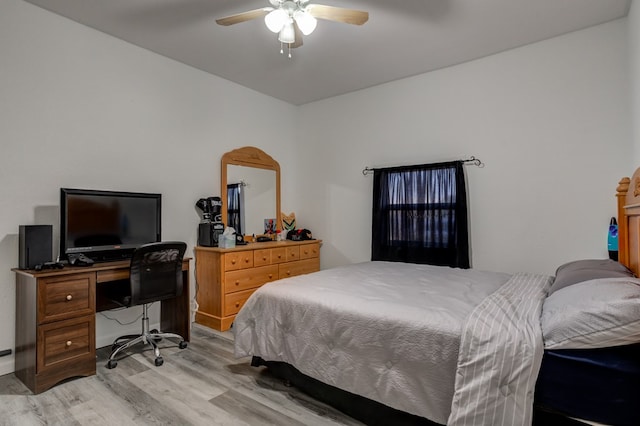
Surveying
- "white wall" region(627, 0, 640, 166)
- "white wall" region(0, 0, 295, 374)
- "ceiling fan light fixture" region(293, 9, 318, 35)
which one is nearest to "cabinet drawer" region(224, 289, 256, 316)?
"white wall" region(0, 0, 295, 374)

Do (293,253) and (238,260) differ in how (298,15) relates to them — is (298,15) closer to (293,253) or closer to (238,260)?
(238,260)

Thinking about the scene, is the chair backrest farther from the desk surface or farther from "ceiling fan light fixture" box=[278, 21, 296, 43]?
"ceiling fan light fixture" box=[278, 21, 296, 43]

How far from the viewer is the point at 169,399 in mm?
2207

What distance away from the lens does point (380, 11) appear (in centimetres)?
272

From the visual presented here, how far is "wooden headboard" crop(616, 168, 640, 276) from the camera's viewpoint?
2004 mm

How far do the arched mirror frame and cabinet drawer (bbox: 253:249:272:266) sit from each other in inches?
23.9

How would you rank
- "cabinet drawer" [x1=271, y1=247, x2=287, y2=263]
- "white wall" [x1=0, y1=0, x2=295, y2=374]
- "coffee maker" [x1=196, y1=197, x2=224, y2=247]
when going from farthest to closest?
"cabinet drawer" [x1=271, y1=247, x2=287, y2=263], "coffee maker" [x1=196, y1=197, x2=224, y2=247], "white wall" [x1=0, y1=0, x2=295, y2=374]

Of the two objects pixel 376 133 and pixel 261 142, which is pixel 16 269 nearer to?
pixel 261 142

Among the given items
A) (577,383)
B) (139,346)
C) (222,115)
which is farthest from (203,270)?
(577,383)

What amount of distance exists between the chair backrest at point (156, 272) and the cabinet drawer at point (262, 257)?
3.05ft

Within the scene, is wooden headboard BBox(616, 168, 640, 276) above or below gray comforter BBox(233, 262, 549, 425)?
above

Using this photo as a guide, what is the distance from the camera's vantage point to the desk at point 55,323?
2305 mm

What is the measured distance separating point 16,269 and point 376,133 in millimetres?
3815

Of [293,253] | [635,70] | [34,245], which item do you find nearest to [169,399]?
[34,245]
